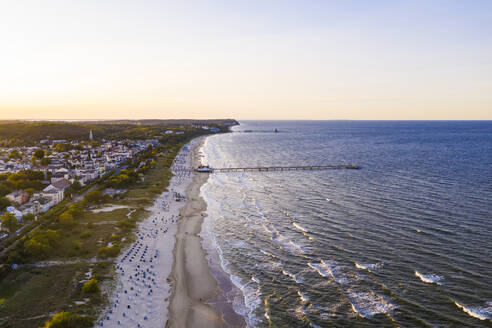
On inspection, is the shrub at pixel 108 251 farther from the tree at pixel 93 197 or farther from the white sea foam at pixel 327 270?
the tree at pixel 93 197

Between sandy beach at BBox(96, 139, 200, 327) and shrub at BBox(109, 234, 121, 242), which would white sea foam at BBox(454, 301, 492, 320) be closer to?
sandy beach at BBox(96, 139, 200, 327)

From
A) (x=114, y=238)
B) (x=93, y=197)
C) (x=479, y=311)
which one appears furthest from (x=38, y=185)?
(x=479, y=311)

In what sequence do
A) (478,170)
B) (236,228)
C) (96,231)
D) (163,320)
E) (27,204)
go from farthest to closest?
(478,170) → (27,204) → (236,228) → (96,231) → (163,320)

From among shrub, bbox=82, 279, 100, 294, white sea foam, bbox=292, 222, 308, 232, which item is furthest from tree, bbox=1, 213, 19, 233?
white sea foam, bbox=292, 222, 308, 232

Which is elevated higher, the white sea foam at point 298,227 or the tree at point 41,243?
the tree at point 41,243

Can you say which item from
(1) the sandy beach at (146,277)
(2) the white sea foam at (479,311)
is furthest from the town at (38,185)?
(2) the white sea foam at (479,311)

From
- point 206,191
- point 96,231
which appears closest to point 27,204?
point 96,231

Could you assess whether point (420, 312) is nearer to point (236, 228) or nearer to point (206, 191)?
point (236, 228)
